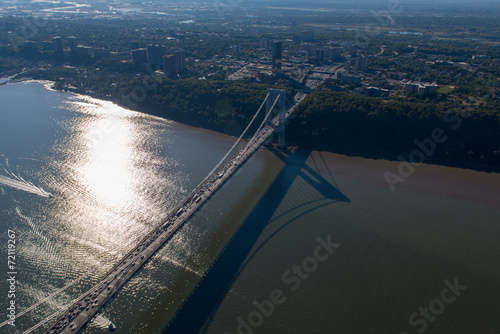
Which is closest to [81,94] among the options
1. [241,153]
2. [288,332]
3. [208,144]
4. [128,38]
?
[208,144]

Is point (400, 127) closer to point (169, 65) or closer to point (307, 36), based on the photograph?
point (169, 65)

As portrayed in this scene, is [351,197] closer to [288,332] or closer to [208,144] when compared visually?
[288,332]

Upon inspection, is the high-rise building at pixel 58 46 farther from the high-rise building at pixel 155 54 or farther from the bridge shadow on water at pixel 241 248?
the bridge shadow on water at pixel 241 248

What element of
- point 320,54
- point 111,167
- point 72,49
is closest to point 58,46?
point 72,49

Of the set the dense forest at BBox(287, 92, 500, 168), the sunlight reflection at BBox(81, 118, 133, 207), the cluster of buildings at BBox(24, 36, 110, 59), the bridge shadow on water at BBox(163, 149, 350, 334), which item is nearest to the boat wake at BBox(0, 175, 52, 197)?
the sunlight reflection at BBox(81, 118, 133, 207)

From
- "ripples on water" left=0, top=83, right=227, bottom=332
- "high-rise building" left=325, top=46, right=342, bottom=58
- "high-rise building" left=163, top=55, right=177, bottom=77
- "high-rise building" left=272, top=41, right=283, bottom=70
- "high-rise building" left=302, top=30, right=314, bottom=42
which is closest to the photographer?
"ripples on water" left=0, top=83, right=227, bottom=332

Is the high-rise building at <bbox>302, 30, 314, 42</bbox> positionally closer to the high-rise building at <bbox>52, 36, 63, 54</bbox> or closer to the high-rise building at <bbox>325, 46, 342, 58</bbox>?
the high-rise building at <bbox>325, 46, 342, 58</bbox>
